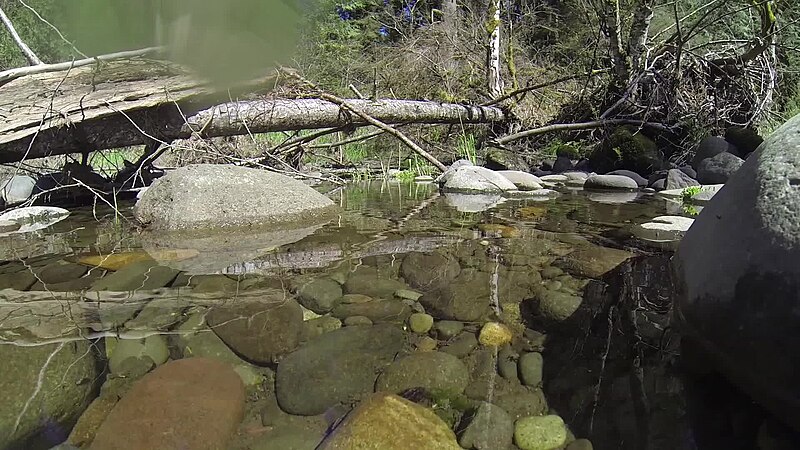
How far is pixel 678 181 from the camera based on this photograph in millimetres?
5359

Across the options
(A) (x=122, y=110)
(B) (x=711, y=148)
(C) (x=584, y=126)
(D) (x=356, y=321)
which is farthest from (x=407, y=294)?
(C) (x=584, y=126)

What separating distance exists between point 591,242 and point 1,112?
4.21 meters

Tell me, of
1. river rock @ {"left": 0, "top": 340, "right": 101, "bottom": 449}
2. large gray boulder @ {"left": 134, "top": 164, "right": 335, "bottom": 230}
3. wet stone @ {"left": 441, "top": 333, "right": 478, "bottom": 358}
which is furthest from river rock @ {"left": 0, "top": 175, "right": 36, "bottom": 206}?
wet stone @ {"left": 441, "top": 333, "right": 478, "bottom": 358}

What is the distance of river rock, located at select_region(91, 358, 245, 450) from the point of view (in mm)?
1218

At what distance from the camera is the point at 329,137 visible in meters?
8.85

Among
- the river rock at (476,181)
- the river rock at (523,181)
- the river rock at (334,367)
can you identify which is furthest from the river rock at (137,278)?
the river rock at (523,181)

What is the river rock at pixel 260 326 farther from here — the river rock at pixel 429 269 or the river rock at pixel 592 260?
the river rock at pixel 592 260

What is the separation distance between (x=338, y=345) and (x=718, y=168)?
5.28 metres

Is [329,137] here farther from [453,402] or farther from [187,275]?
[453,402]

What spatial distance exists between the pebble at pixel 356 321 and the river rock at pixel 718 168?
4.87 meters

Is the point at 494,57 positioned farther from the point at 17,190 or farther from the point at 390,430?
the point at 390,430

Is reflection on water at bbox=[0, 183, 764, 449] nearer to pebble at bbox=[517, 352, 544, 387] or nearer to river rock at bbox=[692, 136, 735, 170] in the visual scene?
pebble at bbox=[517, 352, 544, 387]

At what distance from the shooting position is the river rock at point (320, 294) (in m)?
2.06

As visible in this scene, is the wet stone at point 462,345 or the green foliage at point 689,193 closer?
the wet stone at point 462,345
